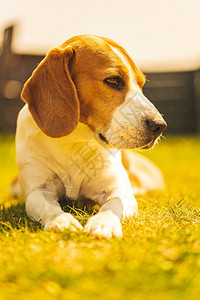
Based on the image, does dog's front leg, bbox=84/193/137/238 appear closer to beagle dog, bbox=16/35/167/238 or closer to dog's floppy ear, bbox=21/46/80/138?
beagle dog, bbox=16/35/167/238

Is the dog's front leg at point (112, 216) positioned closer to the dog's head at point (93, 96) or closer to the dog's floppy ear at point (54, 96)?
the dog's head at point (93, 96)

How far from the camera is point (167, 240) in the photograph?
2139 mm

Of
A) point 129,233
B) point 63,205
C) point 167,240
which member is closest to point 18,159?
point 63,205

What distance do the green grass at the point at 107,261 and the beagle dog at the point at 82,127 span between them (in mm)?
283

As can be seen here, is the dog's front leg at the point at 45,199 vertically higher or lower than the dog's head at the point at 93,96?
lower

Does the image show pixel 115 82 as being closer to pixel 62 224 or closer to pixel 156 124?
pixel 156 124

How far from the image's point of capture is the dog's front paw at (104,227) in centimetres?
222

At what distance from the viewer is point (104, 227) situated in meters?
2.28

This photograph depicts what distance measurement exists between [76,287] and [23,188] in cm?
190

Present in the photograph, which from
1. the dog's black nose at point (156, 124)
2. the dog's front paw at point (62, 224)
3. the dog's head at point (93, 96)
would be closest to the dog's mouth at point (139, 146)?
the dog's head at point (93, 96)

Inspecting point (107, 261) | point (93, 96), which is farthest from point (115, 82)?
point (107, 261)

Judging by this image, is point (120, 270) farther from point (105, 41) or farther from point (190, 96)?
point (190, 96)

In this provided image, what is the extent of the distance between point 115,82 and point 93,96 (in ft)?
0.68

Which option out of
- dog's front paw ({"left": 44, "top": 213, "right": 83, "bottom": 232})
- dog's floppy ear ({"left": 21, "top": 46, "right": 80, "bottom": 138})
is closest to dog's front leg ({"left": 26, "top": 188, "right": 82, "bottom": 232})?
dog's front paw ({"left": 44, "top": 213, "right": 83, "bottom": 232})
